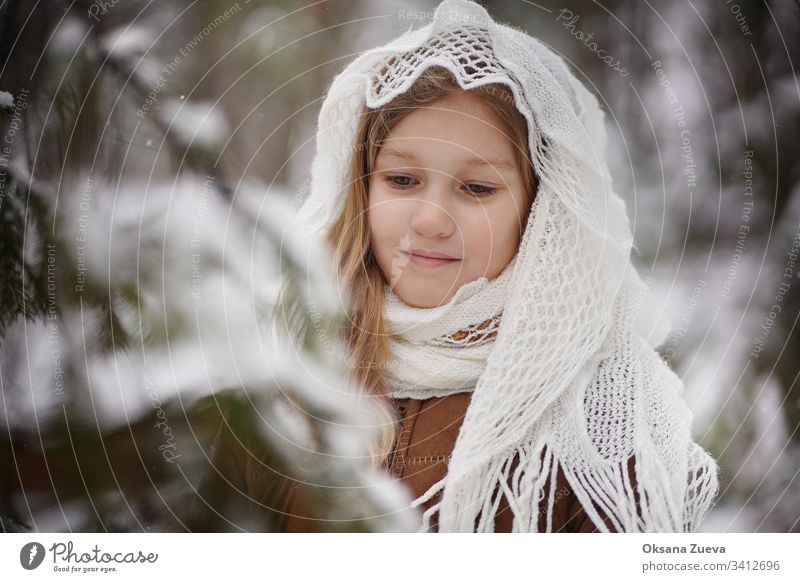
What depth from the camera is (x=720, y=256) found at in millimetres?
786

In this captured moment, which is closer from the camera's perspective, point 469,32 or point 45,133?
point 469,32

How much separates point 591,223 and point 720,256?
0.20 metres

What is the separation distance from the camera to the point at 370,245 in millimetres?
719

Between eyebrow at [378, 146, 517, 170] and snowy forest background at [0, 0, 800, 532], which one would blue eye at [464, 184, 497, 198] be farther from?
snowy forest background at [0, 0, 800, 532]
